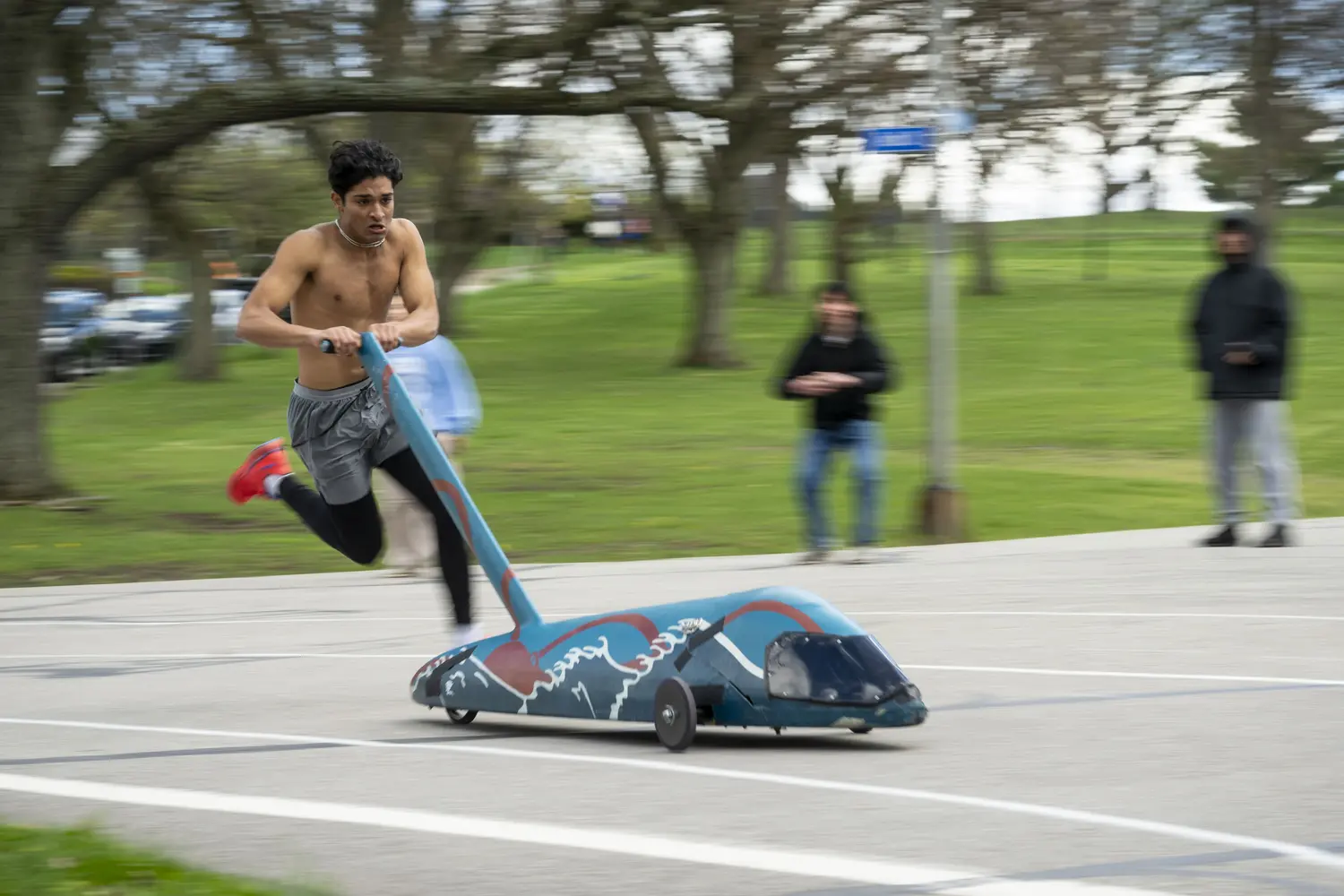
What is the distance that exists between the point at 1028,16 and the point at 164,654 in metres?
14.4

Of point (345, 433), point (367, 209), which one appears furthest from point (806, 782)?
point (367, 209)

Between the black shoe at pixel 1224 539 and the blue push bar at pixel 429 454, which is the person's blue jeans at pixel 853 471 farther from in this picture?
the blue push bar at pixel 429 454

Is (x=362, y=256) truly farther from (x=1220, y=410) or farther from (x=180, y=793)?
(x=1220, y=410)

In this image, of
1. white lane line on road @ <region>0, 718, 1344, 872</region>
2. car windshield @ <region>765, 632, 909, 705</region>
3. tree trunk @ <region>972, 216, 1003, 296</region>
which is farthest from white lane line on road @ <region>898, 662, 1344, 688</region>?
tree trunk @ <region>972, 216, 1003, 296</region>

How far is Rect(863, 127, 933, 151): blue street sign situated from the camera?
13.9 metres

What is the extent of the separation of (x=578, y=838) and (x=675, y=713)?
3.83 ft

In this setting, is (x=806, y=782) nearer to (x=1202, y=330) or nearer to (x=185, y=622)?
(x=185, y=622)

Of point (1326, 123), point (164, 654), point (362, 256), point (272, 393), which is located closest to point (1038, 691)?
point (362, 256)

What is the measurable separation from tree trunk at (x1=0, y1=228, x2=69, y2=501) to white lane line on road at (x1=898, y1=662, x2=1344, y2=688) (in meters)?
11.5

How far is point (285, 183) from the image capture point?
37938mm

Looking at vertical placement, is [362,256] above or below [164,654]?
above

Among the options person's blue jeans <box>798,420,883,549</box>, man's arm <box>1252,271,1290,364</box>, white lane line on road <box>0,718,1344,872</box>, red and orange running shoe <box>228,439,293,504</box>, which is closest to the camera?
white lane line on road <box>0,718,1344,872</box>

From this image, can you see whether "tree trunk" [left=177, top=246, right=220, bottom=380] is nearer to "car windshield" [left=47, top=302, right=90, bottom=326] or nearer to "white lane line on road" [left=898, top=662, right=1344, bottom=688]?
"car windshield" [left=47, top=302, right=90, bottom=326]

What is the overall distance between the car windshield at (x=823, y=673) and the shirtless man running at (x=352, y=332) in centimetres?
180
